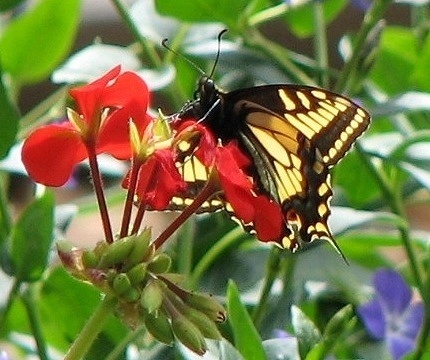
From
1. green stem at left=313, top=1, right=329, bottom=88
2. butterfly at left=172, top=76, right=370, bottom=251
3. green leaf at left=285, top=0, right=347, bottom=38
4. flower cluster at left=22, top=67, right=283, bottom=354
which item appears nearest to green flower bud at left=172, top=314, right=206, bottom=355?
flower cluster at left=22, top=67, right=283, bottom=354

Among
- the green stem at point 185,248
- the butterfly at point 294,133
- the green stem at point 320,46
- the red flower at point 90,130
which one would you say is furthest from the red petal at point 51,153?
the green stem at point 320,46

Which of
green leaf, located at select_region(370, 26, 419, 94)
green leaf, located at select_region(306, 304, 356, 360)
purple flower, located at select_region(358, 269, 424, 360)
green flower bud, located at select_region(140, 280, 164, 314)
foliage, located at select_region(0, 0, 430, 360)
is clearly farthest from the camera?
green leaf, located at select_region(370, 26, 419, 94)

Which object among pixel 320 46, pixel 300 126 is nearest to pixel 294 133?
pixel 300 126

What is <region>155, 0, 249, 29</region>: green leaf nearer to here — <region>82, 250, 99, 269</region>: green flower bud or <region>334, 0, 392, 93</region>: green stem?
<region>334, 0, 392, 93</region>: green stem

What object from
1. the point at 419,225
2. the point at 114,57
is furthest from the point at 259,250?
the point at 419,225

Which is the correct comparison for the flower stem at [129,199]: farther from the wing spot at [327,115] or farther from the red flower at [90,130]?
the wing spot at [327,115]

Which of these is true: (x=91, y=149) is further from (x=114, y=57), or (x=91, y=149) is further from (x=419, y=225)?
(x=419, y=225)
